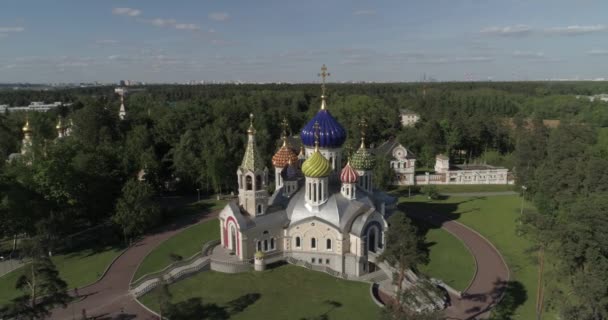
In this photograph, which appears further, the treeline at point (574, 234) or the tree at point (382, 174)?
the tree at point (382, 174)

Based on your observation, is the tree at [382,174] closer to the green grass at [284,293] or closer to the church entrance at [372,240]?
the church entrance at [372,240]

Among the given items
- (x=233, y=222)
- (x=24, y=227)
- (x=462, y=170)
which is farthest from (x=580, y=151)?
(x=24, y=227)

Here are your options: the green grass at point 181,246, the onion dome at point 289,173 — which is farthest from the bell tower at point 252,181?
the green grass at point 181,246

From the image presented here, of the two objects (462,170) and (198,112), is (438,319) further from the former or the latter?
(198,112)

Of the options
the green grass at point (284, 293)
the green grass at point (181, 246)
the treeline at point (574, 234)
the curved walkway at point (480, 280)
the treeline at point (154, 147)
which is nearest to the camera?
the treeline at point (574, 234)

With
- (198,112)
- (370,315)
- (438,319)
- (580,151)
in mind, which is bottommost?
(370,315)

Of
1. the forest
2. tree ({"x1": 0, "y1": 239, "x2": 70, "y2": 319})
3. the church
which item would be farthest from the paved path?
the church

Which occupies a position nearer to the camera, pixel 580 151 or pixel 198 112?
pixel 580 151
